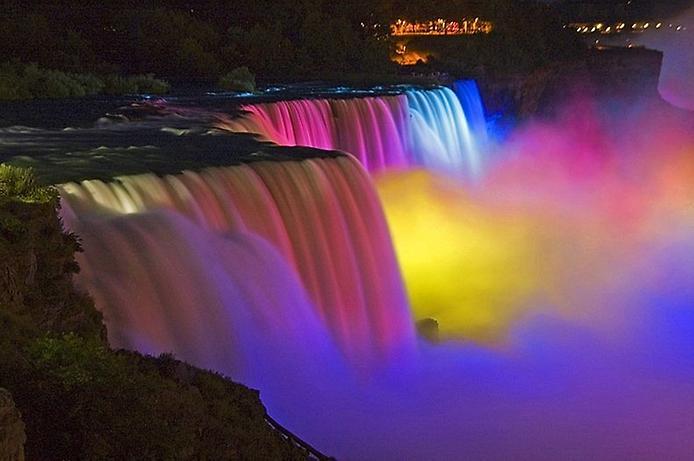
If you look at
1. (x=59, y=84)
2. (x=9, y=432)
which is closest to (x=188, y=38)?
(x=59, y=84)

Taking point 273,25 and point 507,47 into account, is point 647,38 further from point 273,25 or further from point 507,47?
point 273,25

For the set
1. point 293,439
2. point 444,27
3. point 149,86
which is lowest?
point 293,439

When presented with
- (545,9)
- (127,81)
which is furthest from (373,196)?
(545,9)

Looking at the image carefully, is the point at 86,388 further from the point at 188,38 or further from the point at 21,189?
the point at 188,38

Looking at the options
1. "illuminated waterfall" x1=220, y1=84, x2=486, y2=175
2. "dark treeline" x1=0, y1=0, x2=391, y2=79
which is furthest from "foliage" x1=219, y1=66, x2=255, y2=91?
"illuminated waterfall" x1=220, y1=84, x2=486, y2=175

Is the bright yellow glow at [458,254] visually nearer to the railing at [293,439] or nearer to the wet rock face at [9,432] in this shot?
the railing at [293,439]
